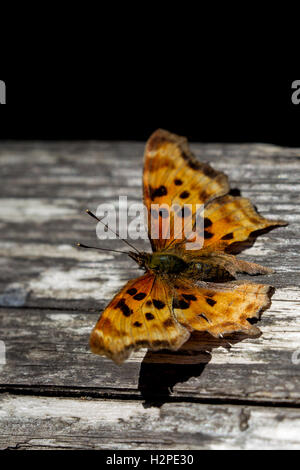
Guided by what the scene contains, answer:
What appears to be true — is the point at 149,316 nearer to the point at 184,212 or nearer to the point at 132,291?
the point at 132,291

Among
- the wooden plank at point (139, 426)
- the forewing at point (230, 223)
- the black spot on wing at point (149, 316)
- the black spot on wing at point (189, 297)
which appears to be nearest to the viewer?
the wooden plank at point (139, 426)

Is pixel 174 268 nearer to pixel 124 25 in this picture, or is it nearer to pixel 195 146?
pixel 195 146

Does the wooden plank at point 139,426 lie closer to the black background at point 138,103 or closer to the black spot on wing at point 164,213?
the black spot on wing at point 164,213

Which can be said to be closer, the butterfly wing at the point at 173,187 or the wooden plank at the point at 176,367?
the wooden plank at the point at 176,367

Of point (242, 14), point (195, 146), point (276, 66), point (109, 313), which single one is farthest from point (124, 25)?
point (109, 313)
